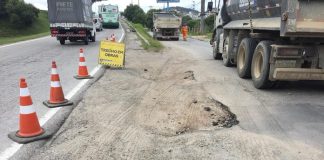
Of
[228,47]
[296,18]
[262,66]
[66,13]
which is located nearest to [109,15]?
[66,13]

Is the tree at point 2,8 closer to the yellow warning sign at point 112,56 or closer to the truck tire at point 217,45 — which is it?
the truck tire at point 217,45

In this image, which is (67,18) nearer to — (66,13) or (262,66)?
(66,13)

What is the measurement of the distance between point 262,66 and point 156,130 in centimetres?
360

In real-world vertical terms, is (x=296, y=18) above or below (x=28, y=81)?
above

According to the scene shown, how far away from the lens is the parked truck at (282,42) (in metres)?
6.63

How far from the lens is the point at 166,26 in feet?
98.6

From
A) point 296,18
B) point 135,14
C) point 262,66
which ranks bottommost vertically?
point 262,66

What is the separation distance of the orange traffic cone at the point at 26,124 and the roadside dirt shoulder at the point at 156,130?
26 cm

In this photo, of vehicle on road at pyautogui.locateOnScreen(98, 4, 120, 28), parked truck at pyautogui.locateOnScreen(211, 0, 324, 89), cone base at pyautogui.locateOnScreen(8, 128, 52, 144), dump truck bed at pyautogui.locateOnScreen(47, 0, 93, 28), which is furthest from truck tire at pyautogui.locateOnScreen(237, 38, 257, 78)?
vehicle on road at pyautogui.locateOnScreen(98, 4, 120, 28)

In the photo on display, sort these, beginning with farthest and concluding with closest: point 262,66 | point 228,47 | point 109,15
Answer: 1. point 109,15
2. point 228,47
3. point 262,66

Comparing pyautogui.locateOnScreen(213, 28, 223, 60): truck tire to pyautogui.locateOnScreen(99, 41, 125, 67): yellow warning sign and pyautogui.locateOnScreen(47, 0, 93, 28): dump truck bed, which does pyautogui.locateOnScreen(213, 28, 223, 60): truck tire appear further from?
pyautogui.locateOnScreen(47, 0, 93, 28): dump truck bed

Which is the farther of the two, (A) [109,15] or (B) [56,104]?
(A) [109,15]

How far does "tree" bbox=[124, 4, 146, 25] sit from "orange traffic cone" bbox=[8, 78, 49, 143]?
97674 millimetres

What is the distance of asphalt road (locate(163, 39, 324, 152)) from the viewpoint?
17.3ft
